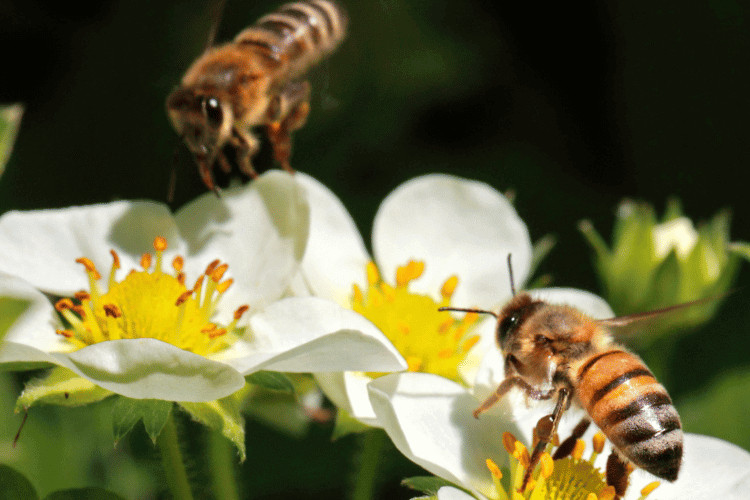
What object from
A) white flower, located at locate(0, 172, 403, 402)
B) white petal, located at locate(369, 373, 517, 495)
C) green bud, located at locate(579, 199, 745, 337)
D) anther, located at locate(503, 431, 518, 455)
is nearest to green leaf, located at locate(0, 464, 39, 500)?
white flower, located at locate(0, 172, 403, 402)

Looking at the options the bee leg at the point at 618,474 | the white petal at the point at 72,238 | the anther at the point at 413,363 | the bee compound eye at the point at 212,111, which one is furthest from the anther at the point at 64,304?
the bee leg at the point at 618,474

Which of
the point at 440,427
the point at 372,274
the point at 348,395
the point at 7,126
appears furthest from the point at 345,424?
the point at 7,126

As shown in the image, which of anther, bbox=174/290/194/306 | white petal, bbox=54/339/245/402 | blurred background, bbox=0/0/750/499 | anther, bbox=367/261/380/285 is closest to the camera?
white petal, bbox=54/339/245/402

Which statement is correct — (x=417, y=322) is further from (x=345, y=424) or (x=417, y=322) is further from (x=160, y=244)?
(x=160, y=244)

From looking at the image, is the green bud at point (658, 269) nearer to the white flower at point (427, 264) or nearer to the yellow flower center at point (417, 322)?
the white flower at point (427, 264)

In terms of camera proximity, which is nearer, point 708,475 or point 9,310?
point 9,310

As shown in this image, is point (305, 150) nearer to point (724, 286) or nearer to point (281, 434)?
point (281, 434)

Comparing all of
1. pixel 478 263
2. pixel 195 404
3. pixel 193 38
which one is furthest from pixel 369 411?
pixel 193 38

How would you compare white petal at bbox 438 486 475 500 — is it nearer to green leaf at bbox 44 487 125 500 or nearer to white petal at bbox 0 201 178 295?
green leaf at bbox 44 487 125 500

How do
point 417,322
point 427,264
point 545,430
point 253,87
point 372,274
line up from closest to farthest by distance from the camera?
point 545,430 → point 253,87 → point 417,322 → point 372,274 → point 427,264
